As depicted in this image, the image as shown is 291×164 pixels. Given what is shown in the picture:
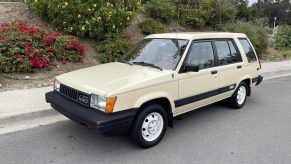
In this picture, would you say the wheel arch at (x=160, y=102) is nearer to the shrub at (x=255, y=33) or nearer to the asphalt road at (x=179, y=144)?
the asphalt road at (x=179, y=144)

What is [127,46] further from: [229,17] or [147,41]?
[229,17]

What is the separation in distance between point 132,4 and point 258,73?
16.3 feet

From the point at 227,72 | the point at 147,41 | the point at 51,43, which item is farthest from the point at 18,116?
the point at 227,72

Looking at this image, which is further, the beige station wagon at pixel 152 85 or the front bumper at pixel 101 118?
the beige station wagon at pixel 152 85

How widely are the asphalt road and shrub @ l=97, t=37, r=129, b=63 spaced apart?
3842 mm

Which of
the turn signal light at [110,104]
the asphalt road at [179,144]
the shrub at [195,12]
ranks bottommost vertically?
the asphalt road at [179,144]

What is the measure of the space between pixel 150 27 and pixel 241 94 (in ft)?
18.5

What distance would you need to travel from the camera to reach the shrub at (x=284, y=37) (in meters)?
17.1

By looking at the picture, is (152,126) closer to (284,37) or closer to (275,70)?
(275,70)

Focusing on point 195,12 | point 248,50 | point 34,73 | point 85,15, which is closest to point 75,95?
point 34,73

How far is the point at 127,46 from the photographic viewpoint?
9047 millimetres

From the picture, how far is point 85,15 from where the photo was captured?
8742 millimetres

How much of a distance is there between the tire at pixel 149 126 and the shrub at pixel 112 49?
465cm

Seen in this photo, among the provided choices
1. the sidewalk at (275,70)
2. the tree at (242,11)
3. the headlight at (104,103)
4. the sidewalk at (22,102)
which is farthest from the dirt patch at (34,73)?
the tree at (242,11)
